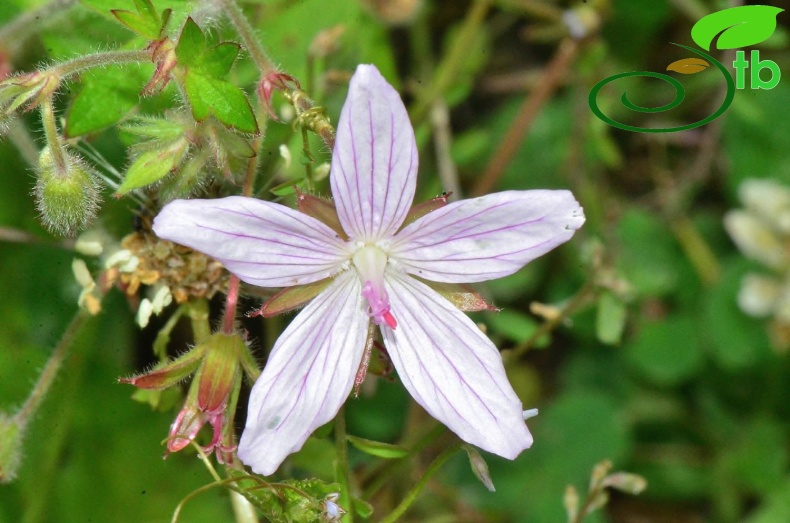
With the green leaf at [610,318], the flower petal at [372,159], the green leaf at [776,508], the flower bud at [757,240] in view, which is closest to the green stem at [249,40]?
the flower petal at [372,159]

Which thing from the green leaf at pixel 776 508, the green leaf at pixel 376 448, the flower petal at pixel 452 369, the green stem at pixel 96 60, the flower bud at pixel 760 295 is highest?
the green stem at pixel 96 60

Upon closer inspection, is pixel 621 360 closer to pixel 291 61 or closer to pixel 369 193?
pixel 291 61

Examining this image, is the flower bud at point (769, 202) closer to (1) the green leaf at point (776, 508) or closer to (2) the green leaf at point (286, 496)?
(1) the green leaf at point (776, 508)

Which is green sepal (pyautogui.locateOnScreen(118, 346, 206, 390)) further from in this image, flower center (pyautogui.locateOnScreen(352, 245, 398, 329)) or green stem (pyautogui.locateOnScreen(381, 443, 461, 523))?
green stem (pyautogui.locateOnScreen(381, 443, 461, 523))

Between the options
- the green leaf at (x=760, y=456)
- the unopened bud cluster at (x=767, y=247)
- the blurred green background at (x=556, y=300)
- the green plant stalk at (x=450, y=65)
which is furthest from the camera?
the green leaf at (x=760, y=456)

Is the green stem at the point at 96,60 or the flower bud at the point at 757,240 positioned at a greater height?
the green stem at the point at 96,60

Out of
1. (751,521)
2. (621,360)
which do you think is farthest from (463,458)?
(751,521)

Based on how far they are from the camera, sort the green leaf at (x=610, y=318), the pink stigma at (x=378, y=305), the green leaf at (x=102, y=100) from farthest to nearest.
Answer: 1. the green leaf at (x=610, y=318)
2. the green leaf at (x=102, y=100)
3. the pink stigma at (x=378, y=305)

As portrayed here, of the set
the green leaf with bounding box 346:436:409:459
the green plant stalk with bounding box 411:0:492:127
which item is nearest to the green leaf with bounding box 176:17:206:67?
the green leaf with bounding box 346:436:409:459
